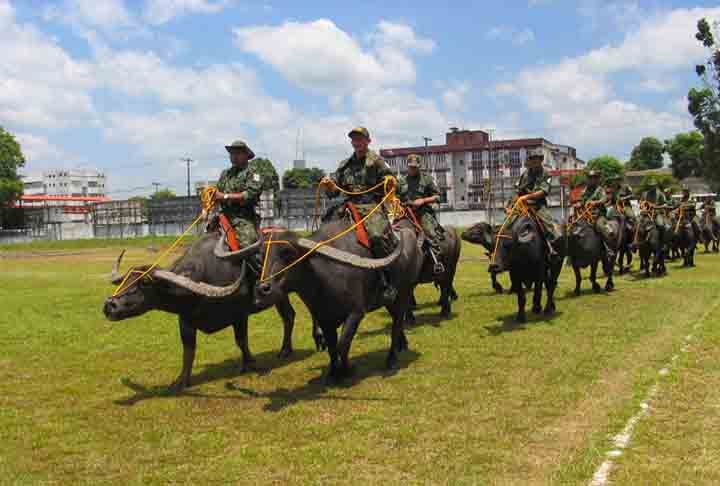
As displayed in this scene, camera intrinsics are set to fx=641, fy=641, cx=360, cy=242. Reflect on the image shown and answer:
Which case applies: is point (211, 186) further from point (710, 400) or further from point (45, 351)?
point (710, 400)

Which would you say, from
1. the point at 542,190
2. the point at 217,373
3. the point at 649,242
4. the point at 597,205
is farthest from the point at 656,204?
the point at 217,373

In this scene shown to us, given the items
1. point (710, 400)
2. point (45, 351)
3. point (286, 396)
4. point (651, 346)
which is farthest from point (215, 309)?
point (651, 346)

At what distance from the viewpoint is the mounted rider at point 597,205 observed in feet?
53.0

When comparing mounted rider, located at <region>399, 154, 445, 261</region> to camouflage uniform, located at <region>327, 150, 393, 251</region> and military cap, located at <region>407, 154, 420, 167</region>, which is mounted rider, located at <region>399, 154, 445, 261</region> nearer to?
military cap, located at <region>407, 154, 420, 167</region>

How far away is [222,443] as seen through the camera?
6.34 meters

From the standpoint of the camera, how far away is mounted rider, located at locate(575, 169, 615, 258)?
16.2 m

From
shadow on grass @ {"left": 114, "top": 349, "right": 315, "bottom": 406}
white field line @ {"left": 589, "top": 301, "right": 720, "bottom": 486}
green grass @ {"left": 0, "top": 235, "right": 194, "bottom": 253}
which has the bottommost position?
green grass @ {"left": 0, "top": 235, "right": 194, "bottom": 253}

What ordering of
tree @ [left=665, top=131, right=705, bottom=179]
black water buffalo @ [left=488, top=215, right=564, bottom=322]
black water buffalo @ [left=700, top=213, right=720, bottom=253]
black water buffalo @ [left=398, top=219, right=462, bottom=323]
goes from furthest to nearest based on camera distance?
tree @ [left=665, top=131, right=705, bottom=179] → black water buffalo @ [left=700, top=213, right=720, bottom=253] → black water buffalo @ [left=398, top=219, right=462, bottom=323] → black water buffalo @ [left=488, top=215, right=564, bottom=322]

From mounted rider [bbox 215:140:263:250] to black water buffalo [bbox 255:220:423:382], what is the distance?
3.39ft

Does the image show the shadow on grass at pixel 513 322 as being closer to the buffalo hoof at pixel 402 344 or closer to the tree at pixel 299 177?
the buffalo hoof at pixel 402 344

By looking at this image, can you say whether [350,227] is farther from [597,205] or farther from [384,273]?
[597,205]

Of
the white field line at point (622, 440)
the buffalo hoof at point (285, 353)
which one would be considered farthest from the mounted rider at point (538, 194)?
the buffalo hoof at point (285, 353)

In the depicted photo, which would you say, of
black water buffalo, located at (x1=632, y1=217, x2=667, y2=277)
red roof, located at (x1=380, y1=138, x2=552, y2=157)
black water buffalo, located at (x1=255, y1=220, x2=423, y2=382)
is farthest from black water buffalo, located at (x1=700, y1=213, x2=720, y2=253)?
red roof, located at (x1=380, y1=138, x2=552, y2=157)

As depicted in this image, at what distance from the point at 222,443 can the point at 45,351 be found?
264 inches
